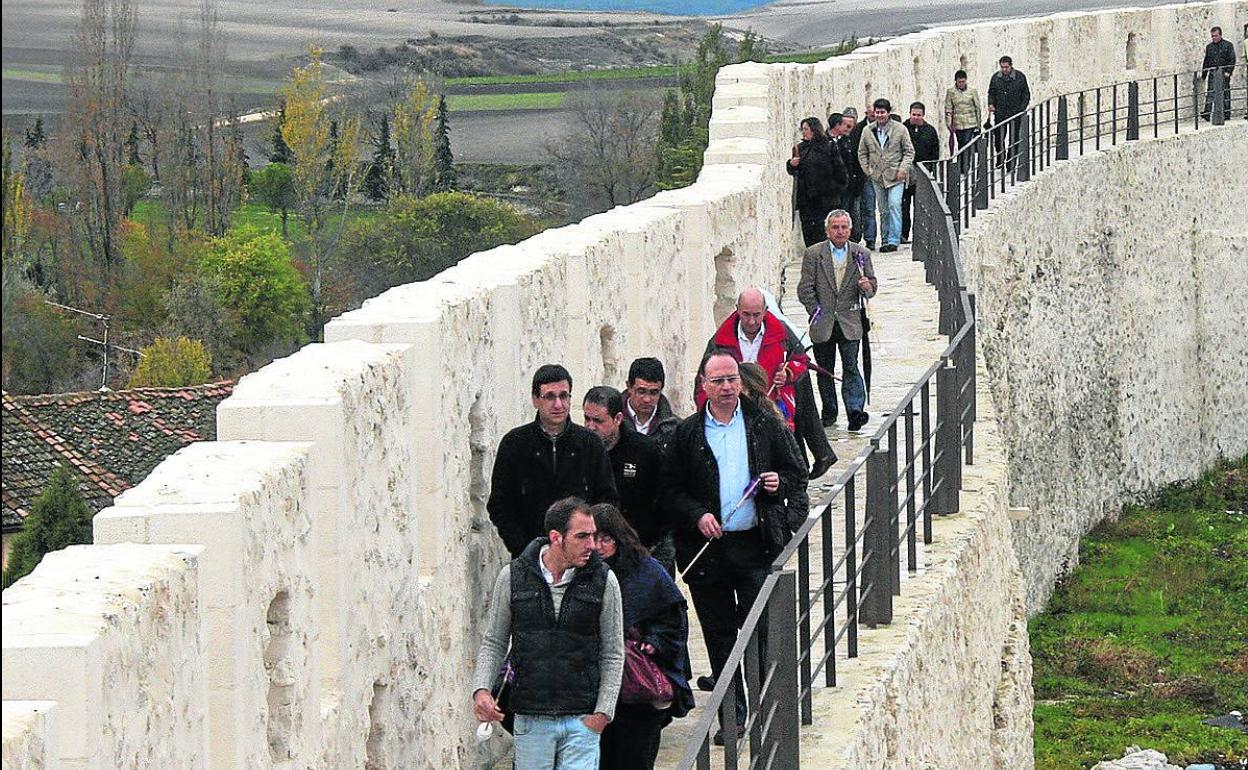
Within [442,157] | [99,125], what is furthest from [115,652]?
[442,157]

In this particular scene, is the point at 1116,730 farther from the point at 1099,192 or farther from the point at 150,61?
the point at 150,61

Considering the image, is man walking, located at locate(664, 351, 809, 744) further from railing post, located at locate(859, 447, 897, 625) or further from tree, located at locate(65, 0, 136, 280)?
tree, located at locate(65, 0, 136, 280)

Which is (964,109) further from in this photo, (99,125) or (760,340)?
(99,125)

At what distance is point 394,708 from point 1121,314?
2092 centimetres

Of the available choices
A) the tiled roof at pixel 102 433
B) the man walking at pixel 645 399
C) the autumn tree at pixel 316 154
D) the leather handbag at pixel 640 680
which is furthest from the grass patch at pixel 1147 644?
the autumn tree at pixel 316 154

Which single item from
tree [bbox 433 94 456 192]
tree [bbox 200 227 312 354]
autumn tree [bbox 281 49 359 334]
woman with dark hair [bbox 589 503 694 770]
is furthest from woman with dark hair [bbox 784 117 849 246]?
tree [bbox 433 94 456 192]

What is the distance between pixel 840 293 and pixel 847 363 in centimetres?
42

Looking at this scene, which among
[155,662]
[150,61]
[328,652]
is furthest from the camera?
[150,61]

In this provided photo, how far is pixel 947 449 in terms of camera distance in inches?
440

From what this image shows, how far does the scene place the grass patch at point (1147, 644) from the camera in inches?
744

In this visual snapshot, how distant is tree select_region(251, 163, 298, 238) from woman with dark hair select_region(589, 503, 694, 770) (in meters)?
52.2

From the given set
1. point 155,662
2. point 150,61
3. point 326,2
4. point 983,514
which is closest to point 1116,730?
point 983,514

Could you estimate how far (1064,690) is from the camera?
2031 centimetres

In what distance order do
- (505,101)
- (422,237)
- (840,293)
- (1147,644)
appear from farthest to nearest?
1. (505,101)
2. (422,237)
3. (1147,644)
4. (840,293)
